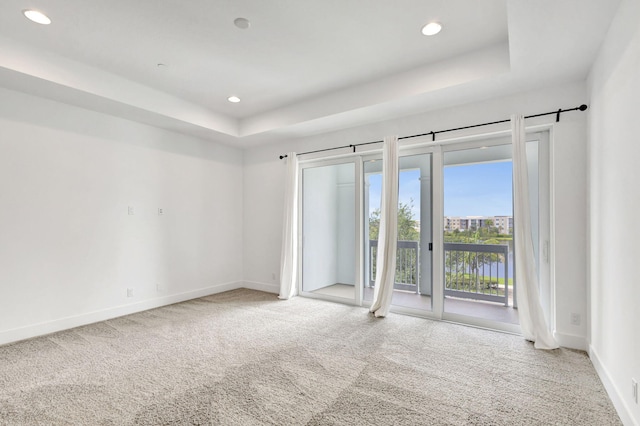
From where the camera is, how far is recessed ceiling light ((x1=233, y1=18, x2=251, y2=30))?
2.61 meters

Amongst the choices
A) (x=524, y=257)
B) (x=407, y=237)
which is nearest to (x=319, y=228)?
(x=407, y=237)

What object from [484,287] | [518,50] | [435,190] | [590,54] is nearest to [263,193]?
[435,190]

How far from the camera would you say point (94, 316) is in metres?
3.86

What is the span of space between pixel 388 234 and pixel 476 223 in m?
1.04

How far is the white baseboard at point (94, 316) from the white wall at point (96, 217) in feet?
0.04

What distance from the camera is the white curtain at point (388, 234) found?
4070mm

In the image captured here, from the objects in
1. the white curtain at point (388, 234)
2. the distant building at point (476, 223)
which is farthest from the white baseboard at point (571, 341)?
the white curtain at point (388, 234)

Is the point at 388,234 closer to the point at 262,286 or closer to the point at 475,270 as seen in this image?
the point at 475,270

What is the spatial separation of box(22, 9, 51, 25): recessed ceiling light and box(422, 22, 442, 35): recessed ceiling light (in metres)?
3.12

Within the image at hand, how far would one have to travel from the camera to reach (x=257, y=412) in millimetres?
2072

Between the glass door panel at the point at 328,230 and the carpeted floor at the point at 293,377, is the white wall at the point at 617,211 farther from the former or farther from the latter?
the glass door panel at the point at 328,230

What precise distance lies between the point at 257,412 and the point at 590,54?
3817 mm

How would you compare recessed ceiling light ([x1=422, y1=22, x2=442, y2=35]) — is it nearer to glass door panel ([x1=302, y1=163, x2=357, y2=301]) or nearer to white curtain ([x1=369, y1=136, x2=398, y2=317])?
white curtain ([x1=369, y1=136, x2=398, y2=317])

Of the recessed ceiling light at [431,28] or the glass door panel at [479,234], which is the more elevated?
the recessed ceiling light at [431,28]
